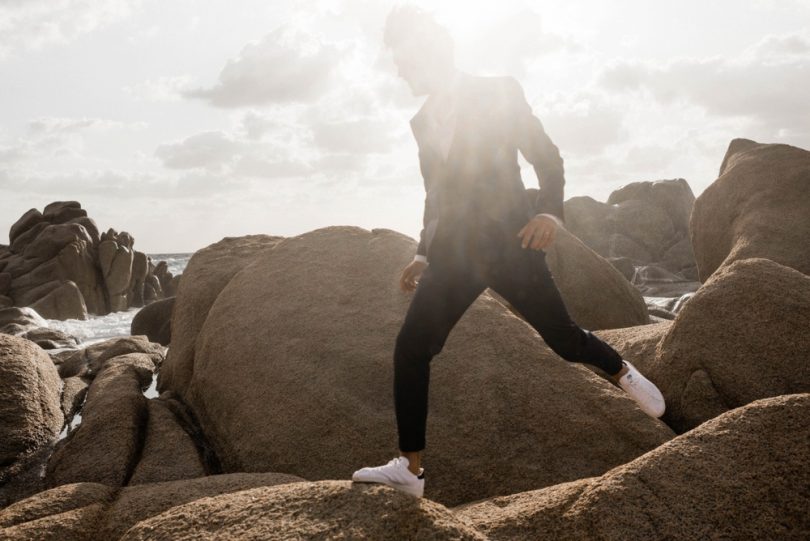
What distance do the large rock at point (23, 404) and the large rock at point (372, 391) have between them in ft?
5.46

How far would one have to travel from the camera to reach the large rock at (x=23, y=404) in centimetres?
643

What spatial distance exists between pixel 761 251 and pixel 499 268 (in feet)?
23.6

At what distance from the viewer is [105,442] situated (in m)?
5.80

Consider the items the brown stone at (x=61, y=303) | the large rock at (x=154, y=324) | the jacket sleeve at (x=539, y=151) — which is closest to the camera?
the jacket sleeve at (x=539, y=151)

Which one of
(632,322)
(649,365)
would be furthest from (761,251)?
(649,365)

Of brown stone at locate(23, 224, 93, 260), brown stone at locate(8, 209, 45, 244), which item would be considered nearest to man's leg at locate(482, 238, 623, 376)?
brown stone at locate(23, 224, 93, 260)

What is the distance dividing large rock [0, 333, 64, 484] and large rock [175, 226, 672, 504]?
1664 mm

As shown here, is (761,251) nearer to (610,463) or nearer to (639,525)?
(610,463)

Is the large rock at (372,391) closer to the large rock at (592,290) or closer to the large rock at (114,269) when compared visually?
the large rock at (592,290)

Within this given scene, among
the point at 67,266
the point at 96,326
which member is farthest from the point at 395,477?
the point at 67,266

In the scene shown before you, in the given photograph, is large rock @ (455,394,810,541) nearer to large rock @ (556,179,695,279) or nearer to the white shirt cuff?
the white shirt cuff

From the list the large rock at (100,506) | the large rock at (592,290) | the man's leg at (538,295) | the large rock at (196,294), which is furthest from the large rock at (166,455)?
the large rock at (592,290)

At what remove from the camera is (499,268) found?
362cm

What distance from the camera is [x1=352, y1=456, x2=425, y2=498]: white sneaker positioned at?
3.17 meters
